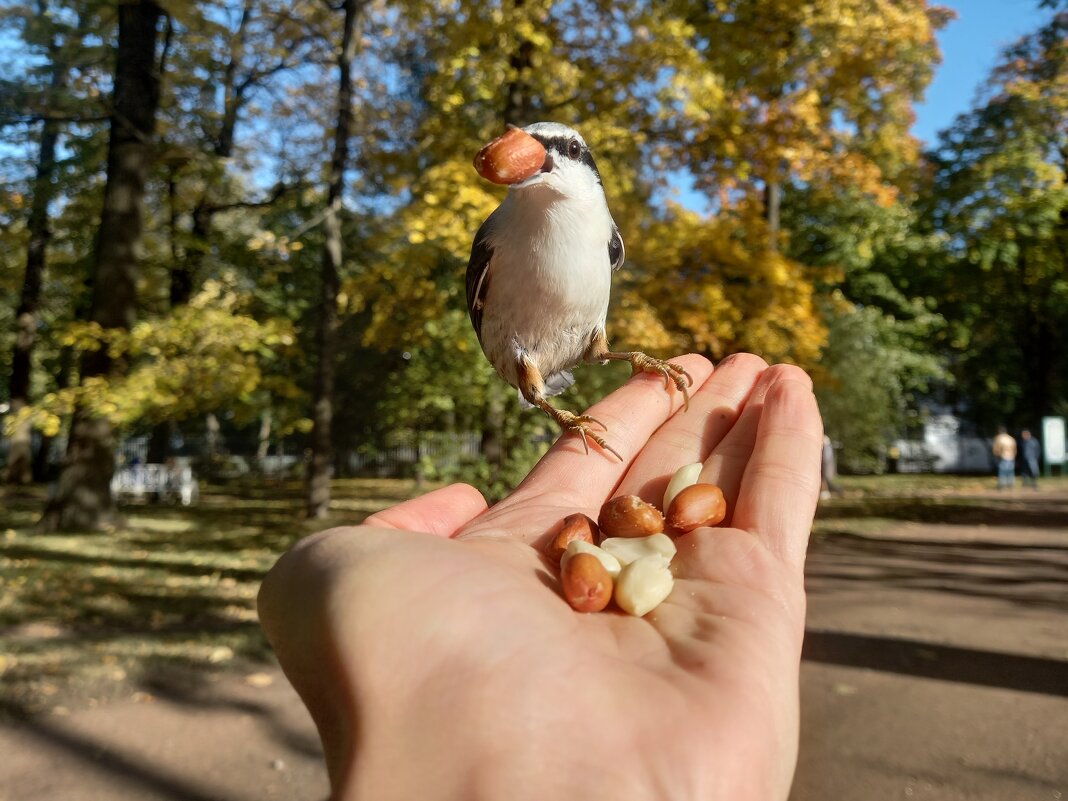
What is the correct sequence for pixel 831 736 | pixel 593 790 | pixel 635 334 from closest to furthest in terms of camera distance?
pixel 593 790, pixel 635 334, pixel 831 736

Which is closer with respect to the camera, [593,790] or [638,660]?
[593,790]

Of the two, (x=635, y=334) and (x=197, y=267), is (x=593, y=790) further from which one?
(x=197, y=267)

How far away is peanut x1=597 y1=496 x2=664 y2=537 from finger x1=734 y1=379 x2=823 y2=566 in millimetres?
279

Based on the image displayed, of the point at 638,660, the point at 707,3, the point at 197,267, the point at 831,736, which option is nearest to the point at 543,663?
the point at 638,660

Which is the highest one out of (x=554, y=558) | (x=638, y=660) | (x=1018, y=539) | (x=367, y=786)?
(x=554, y=558)

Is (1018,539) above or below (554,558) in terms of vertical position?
below

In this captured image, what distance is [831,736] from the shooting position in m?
3.96

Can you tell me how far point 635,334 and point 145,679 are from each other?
343cm

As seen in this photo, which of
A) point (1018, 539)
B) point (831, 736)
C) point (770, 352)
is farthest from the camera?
point (1018, 539)

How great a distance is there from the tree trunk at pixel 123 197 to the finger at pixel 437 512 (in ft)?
24.4

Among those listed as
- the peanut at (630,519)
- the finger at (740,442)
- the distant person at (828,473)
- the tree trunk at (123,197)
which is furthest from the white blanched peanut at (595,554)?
the distant person at (828,473)

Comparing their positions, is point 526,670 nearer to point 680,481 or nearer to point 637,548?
point 637,548

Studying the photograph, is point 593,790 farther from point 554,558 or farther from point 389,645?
point 554,558

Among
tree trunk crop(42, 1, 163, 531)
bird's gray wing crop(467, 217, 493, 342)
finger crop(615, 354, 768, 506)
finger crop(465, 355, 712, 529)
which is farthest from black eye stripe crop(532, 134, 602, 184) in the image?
tree trunk crop(42, 1, 163, 531)
